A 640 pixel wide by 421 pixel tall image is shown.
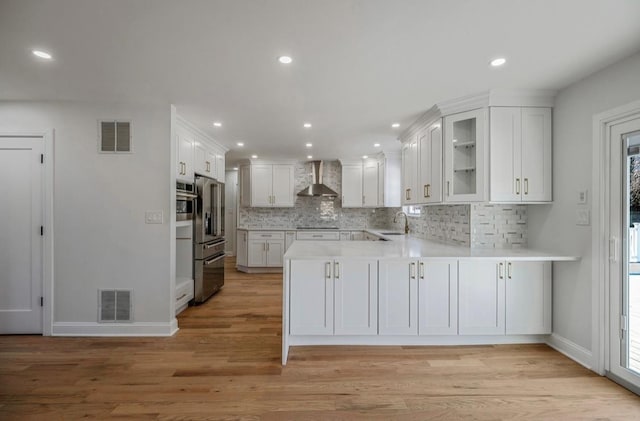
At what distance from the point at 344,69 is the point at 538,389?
2752 mm

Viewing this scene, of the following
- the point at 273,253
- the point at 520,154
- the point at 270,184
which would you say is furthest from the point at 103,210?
the point at 520,154

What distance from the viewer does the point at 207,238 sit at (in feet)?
13.7

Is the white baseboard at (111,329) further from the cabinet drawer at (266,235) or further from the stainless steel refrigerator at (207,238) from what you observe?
the cabinet drawer at (266,235)

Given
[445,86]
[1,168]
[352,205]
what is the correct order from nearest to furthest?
[445,86] → [1,168] → [352,205]

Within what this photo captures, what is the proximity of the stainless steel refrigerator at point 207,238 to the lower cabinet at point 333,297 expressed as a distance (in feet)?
6.43

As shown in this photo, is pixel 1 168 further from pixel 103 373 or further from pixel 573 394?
pixel 573 394

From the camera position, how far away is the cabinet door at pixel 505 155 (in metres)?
2.79

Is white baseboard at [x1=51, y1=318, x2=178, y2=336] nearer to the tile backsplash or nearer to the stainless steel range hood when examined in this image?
the tile backsplash

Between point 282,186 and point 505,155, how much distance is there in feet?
14.1

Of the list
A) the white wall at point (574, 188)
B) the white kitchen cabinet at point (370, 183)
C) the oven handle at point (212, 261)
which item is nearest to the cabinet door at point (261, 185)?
the oven handle at point (212, 261)

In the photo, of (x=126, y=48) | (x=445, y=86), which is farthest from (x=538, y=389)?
(x=126, y=48)

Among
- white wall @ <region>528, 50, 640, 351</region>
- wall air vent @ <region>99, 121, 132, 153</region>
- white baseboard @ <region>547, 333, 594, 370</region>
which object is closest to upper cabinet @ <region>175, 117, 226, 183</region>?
wall air vent @ <region>99, 121, 132, 153</region>

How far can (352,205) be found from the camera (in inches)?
242

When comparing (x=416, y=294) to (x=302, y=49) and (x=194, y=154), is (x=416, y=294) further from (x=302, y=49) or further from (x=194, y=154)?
(x=194, y=154)
